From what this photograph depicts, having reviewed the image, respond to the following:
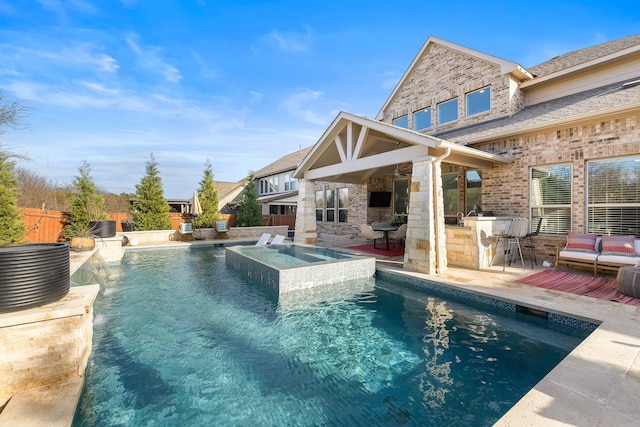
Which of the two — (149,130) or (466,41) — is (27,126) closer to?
(149,130)

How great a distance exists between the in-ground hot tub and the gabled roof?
8.63m

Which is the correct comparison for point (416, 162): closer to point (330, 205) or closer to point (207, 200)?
point (330, 205)

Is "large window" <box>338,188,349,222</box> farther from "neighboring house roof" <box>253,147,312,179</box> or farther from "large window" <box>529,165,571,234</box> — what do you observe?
"large window" <box>529,165,571,234</box>

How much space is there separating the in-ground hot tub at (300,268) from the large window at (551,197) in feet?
17.3

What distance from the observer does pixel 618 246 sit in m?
6.65

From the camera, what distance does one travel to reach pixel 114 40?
9.41m

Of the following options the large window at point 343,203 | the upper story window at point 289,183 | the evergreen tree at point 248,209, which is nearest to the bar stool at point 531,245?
the large window at point 343,203

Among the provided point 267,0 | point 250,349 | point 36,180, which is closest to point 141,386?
point 250,349

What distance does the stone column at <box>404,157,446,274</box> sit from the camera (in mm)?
7512

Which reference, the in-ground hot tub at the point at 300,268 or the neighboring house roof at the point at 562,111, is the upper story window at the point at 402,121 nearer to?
the neighboring house roof at the point at 562,111

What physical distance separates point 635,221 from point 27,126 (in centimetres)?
1619

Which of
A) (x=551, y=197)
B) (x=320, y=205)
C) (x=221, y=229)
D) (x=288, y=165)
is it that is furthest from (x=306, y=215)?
(x=288, y=165)

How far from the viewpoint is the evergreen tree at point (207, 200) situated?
1703cm

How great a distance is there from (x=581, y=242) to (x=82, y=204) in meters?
18.5
